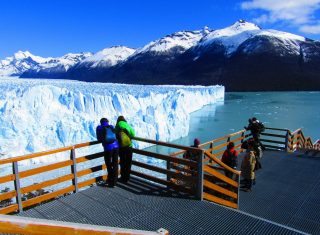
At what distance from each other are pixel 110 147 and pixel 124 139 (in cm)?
29

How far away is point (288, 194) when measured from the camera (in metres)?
6.78

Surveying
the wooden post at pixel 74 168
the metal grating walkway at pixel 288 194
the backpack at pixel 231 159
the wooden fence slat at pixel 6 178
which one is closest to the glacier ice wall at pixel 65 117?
the wooden post at pixel 74 168

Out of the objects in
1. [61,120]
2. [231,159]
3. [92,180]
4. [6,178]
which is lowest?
[61,120]

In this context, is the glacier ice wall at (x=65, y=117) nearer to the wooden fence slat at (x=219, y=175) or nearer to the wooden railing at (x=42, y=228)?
the wooden fence slat at (x=219, y=175)

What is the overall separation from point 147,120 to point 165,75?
128 m

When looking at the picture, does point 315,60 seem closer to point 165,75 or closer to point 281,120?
point 165,75

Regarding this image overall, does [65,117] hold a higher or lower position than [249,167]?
lower

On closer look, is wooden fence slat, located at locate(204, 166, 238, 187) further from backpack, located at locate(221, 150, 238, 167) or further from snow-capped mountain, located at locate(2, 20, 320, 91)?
snow-capped mountain, located at locate(2, 20, 320, 91)

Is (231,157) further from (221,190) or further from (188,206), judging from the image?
(188,206)

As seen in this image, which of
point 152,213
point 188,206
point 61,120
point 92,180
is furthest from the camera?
point 61,120

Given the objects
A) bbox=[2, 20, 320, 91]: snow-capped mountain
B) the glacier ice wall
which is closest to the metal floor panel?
the glacier ice wall

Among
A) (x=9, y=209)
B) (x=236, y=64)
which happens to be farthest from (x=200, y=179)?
(x=236, y=64)

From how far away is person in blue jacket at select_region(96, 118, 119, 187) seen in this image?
5332mm

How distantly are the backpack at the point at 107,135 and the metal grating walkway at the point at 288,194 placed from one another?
114 inches
